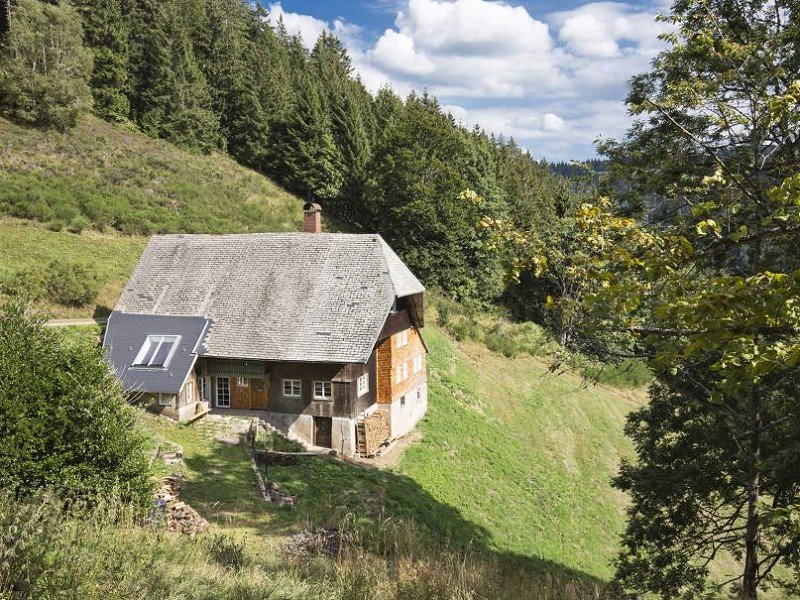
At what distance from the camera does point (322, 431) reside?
85.6ft

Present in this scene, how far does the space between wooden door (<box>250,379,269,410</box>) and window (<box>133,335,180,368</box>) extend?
3.91 meters

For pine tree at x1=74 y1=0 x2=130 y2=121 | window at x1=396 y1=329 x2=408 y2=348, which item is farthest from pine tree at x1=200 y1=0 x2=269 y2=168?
window at x1=396 y1=329 x2=408 y2=348

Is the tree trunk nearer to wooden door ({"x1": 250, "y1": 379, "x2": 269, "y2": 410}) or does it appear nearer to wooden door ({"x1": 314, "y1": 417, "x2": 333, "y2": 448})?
wooden door ({"x1": 314, "y1": 417, "x2": 333, "y2": 448})

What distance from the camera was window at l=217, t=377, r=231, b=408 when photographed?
87.8 feet

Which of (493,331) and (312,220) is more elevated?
(312,220)

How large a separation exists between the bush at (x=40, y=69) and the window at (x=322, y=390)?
4529cm

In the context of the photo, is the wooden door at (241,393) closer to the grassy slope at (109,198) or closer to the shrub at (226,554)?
Result: the grassy slope at (109,198)

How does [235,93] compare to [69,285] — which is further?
[235,93]

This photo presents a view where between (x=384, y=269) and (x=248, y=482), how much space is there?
12256mm

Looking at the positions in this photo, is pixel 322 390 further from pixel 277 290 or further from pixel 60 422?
pixel 60 422

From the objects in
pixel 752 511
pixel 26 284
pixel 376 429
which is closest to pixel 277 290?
pixel 376 429

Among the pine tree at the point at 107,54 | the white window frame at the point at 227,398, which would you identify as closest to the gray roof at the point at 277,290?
the white window frame at the point at 227,398

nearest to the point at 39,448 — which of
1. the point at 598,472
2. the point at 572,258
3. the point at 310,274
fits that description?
the point at 572,258

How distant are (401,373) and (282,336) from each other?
21.6 ft
